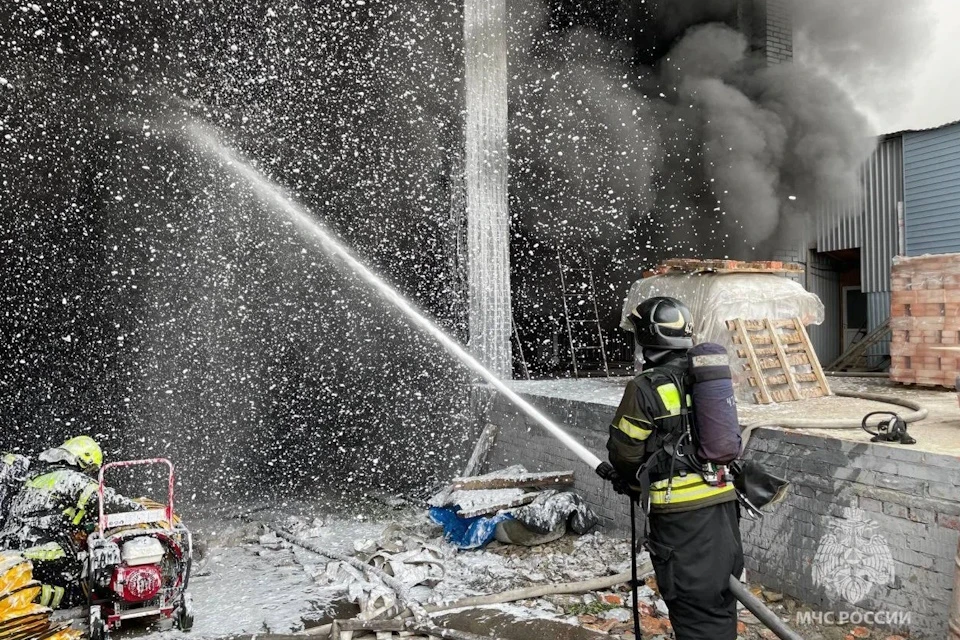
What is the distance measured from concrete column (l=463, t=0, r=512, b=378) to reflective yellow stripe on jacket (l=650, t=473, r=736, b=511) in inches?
216

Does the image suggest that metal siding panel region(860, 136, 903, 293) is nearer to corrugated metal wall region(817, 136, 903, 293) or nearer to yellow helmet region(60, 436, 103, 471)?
corrugated metal wall region(817, 136, 903, 293)

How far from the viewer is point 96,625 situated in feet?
12.7

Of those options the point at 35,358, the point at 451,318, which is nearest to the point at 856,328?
the point at 451,318

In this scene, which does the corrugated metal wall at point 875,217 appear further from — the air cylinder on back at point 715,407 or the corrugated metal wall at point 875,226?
the air cylinder on back at point 715,407

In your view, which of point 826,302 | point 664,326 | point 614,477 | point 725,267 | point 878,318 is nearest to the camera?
point 664,326

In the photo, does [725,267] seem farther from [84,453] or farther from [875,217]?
[875,217]

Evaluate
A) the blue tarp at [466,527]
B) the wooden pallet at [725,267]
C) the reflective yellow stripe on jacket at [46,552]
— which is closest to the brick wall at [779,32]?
the wooden pallet at [725,267]

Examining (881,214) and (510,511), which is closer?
(510,511)

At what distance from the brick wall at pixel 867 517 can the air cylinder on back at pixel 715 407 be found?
55.6 inches

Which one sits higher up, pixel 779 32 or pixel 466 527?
pixel 779 32

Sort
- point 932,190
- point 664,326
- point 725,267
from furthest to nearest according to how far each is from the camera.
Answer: point 932,190 < point 725,267 < point 664,326

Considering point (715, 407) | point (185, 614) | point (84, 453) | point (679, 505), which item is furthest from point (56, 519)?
point (715, 407)

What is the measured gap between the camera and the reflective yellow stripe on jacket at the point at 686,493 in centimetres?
287

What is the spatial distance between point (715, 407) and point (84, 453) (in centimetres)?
410
